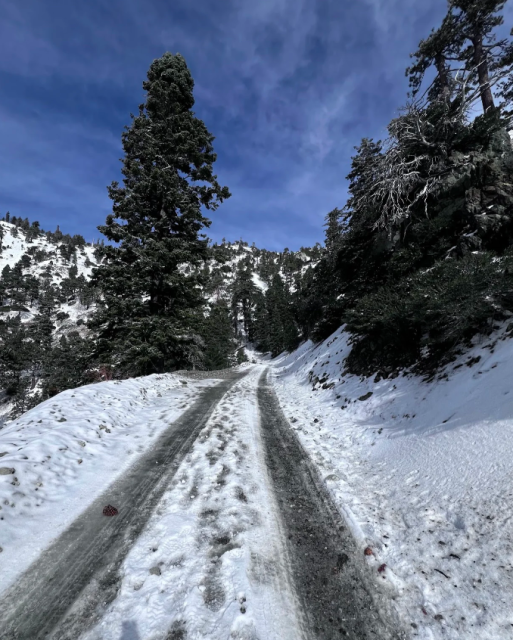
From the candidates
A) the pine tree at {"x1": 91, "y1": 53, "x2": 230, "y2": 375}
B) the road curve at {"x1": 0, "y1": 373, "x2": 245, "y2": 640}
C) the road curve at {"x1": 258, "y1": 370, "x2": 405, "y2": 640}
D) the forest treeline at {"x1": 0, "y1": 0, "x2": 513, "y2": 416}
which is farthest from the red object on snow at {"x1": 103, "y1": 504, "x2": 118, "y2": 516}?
the pine tree at {"x1": 91, "y1": 53, "x2": 230, "y2": 375}

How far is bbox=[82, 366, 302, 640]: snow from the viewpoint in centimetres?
227

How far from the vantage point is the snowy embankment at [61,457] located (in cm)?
324

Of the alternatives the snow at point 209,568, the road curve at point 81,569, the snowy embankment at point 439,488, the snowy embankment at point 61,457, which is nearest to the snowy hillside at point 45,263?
the snowy embankment at point 61,457

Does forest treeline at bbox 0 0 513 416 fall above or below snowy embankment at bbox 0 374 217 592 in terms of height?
above

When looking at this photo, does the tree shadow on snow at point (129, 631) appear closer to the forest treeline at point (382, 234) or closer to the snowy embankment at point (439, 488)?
the snowy embankment at point (439, 488)

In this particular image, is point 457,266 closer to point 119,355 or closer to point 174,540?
point 174,540

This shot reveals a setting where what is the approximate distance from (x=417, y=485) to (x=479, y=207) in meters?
10.7

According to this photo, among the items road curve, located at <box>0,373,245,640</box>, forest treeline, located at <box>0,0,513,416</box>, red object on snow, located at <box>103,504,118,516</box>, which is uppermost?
forest treeline, located at <box>0,0,513,416</box>

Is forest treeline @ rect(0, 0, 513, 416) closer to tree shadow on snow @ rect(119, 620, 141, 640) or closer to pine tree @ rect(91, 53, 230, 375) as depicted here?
pine tree @ rect(91, 53, 230, 375)

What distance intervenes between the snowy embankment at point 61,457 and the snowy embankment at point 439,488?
11.8 ft

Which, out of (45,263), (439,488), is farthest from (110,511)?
(45,263)

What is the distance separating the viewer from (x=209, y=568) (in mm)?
2822

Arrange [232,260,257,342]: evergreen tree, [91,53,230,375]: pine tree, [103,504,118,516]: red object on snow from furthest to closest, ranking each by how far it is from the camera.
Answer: [232,260,257,342]: evergreen tree
[91,53,230,375]: pine tree
[103,504,118,516]: red object on snow

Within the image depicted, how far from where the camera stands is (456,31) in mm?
16656
